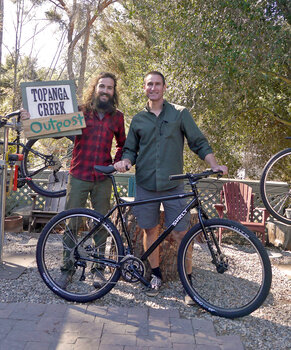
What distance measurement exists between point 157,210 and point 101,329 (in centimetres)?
112

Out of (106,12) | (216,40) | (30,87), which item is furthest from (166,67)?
(106,12)

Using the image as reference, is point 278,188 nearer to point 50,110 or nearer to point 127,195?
point 127,195

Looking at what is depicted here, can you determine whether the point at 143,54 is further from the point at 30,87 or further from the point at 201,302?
the point at 201,302

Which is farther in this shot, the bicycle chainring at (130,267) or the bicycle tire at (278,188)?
the bicycle tire at (278,188)

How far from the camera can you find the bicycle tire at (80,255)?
326 centimetres

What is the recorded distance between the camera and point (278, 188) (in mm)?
6059

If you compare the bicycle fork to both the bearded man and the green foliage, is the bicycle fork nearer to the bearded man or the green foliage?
the bearded man

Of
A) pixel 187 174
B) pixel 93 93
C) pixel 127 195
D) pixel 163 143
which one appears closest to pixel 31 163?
pixel 127 195

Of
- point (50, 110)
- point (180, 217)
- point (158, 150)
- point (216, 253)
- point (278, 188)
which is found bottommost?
point (216, 253)

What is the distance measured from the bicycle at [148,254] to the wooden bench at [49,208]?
7.99 ft

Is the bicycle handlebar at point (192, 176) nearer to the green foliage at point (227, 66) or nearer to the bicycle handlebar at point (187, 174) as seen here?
the bicycle handlebar at point (187, 174)

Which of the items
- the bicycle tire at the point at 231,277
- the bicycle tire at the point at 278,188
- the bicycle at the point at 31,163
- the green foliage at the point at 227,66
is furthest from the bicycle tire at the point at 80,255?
the green foliage at the point at 227,66

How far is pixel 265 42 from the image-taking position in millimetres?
6008

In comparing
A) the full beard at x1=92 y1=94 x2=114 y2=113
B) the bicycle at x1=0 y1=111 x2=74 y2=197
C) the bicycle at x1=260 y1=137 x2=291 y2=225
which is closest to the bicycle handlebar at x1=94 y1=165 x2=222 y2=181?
the full beard at x1=92 y1=94 x2=114 y2=113
